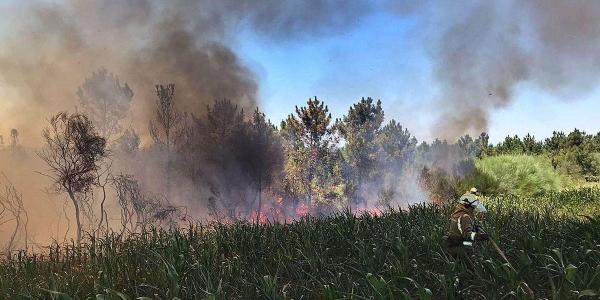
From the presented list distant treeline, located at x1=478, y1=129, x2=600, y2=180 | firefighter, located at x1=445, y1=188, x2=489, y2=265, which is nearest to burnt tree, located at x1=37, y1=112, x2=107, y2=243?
firefighter, located at x1=445, y1=188, x2=489, y2=265

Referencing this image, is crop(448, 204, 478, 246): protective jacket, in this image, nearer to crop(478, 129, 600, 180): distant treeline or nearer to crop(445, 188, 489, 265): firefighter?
crop(445, 188, 489, 265): firefighter

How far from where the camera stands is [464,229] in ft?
20.0

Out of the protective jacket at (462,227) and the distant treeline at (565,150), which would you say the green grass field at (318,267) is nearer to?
the protective jacket at (462,227)

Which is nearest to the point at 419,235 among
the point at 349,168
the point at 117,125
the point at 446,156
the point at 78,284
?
the point at 78,284

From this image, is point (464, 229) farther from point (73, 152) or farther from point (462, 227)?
point (73, 152)

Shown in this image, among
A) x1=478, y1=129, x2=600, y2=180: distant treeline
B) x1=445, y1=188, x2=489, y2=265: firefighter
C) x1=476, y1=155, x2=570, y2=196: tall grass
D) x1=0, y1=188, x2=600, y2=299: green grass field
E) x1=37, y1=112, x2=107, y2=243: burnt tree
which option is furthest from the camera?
x1=478, y1=129, x2=600, y2=180: distant treeline

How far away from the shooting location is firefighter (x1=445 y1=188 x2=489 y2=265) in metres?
6.05

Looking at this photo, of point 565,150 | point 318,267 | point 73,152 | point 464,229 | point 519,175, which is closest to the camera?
point 464,229

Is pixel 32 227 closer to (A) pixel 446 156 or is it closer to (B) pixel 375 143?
(B) pixel 375 143

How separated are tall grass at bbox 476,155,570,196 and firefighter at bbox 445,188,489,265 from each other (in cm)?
1917

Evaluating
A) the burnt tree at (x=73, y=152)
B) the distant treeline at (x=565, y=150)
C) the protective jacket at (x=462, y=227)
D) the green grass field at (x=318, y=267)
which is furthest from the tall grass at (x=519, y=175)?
the protective jacket at (x=462, y=227)

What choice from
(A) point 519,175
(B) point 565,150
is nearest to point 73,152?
(A) point 519,175

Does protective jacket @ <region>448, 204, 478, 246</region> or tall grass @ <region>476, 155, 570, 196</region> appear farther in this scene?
tall grass @ <region>476, 155, 570, 196</region>

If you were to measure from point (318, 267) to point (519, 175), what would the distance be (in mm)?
20453
